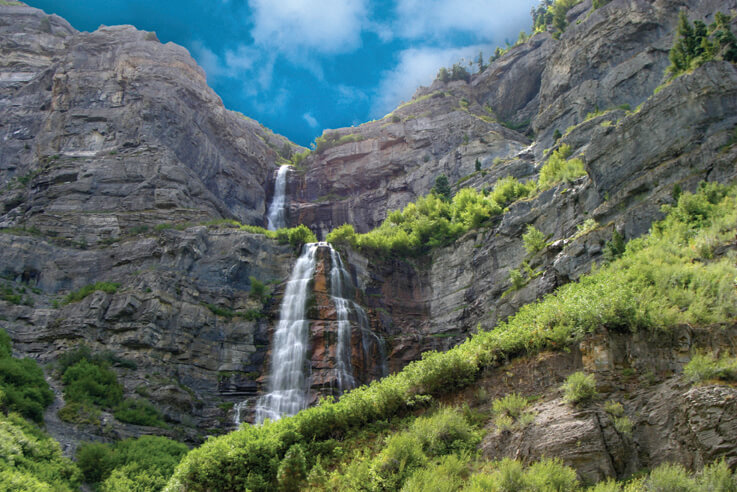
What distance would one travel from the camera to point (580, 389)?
12.4 meters

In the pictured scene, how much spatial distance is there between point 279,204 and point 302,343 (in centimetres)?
2772

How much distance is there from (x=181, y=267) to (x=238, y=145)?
24.3m

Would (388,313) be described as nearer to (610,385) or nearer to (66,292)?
(66,292)

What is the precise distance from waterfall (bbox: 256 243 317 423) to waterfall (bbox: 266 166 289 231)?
57.4 ft

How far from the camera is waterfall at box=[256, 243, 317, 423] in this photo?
28.0m

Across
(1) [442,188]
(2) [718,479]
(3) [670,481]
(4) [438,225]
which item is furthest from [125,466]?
(1) [442,188]

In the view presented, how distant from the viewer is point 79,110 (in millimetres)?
46969

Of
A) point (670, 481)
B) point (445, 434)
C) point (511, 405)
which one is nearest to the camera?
point (670, 481)

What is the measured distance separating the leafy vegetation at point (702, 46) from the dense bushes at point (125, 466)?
92.0ft

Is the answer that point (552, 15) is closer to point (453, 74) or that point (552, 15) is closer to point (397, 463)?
point (453, 74)

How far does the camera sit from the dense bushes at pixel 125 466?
Result: 1906 centimetres

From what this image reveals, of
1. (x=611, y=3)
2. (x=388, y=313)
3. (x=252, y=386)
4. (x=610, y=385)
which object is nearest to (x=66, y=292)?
(x=252, y=386)

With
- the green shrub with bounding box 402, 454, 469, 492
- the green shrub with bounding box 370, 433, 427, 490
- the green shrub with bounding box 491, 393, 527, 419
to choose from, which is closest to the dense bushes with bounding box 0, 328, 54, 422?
the green shrub with bounding box 370, 433, 427, 490

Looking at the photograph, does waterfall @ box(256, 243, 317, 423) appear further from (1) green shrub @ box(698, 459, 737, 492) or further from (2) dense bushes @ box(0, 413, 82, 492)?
(1) green shrub @ box(698, 459, 737, 492)
